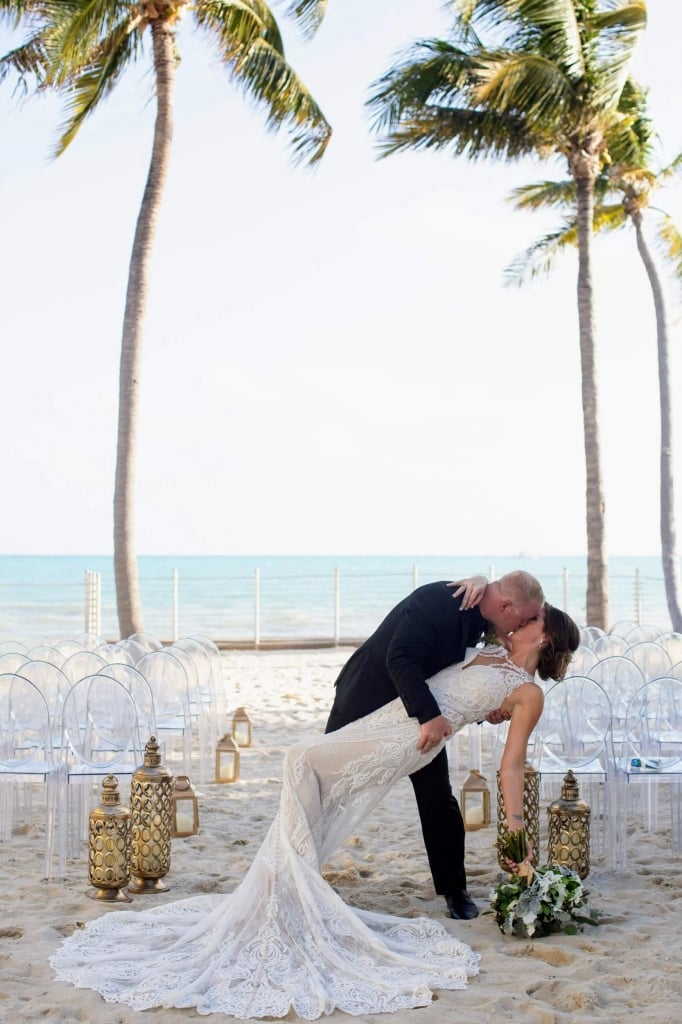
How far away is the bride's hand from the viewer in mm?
4484

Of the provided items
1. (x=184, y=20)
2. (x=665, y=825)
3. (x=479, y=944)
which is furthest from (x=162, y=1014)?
(x=184, y=20)

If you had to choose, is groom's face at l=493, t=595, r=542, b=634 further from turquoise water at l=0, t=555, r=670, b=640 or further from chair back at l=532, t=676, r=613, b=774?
turquoise water at l=0, t=555, r=670, b=640

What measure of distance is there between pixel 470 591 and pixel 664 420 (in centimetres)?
1301

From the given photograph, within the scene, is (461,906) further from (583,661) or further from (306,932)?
(583,661)

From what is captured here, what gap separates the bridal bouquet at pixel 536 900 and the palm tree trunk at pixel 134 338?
8043mm

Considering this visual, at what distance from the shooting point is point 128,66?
13.2 metres

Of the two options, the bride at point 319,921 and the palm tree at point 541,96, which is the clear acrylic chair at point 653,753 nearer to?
the bride at point 319,921

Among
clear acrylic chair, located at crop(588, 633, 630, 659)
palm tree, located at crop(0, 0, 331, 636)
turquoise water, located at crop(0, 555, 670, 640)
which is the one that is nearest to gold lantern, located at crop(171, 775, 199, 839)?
clear acrylic chair, located at crop(588, 633, 630, 659)

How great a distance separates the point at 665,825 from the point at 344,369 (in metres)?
54.9

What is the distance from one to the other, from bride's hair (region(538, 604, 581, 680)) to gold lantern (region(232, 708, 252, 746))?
4752 millimetres

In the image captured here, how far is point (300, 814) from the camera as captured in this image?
4.39m

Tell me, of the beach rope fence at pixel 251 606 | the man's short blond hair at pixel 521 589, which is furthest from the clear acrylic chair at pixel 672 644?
the beach rope fence at pixel 251 606

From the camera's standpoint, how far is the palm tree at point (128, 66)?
1209 centimetres

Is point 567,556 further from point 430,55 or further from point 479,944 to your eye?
point 479,944
